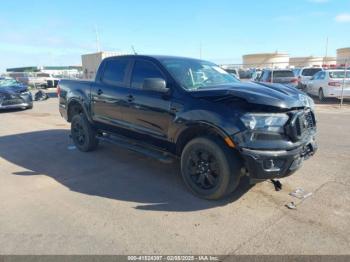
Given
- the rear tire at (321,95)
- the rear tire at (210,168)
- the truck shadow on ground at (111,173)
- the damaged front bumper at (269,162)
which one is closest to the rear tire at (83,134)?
the truck shadow on ground at (111,173)

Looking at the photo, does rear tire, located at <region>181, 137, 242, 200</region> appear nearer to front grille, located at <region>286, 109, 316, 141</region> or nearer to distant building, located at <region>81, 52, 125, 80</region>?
front grille, located at <region>286, 109, 316, 141</region>

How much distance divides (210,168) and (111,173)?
6.45 feet

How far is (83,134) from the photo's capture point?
6750mm

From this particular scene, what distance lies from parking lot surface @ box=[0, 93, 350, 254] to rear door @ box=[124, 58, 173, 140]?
0.82 metres

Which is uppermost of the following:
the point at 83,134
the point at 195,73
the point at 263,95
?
the point at 195,73

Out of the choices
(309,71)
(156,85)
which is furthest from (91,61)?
(156,85)

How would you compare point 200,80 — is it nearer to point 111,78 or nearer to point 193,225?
point 111,78

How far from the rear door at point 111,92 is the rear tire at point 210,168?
1.73 meters

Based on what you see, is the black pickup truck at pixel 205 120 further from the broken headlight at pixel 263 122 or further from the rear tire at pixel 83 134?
the rear tire at pixel 83 134

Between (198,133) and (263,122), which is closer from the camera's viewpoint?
(263,122)

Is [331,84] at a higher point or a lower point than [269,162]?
lower

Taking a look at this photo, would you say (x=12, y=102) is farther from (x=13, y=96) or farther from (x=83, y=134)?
(x=83, y=134)

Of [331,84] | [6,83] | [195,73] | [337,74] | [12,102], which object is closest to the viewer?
[195,73]

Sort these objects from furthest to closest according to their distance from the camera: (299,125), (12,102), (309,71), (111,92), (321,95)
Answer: (309,71), (321,95), (12,102), (111,92), (299,125)
